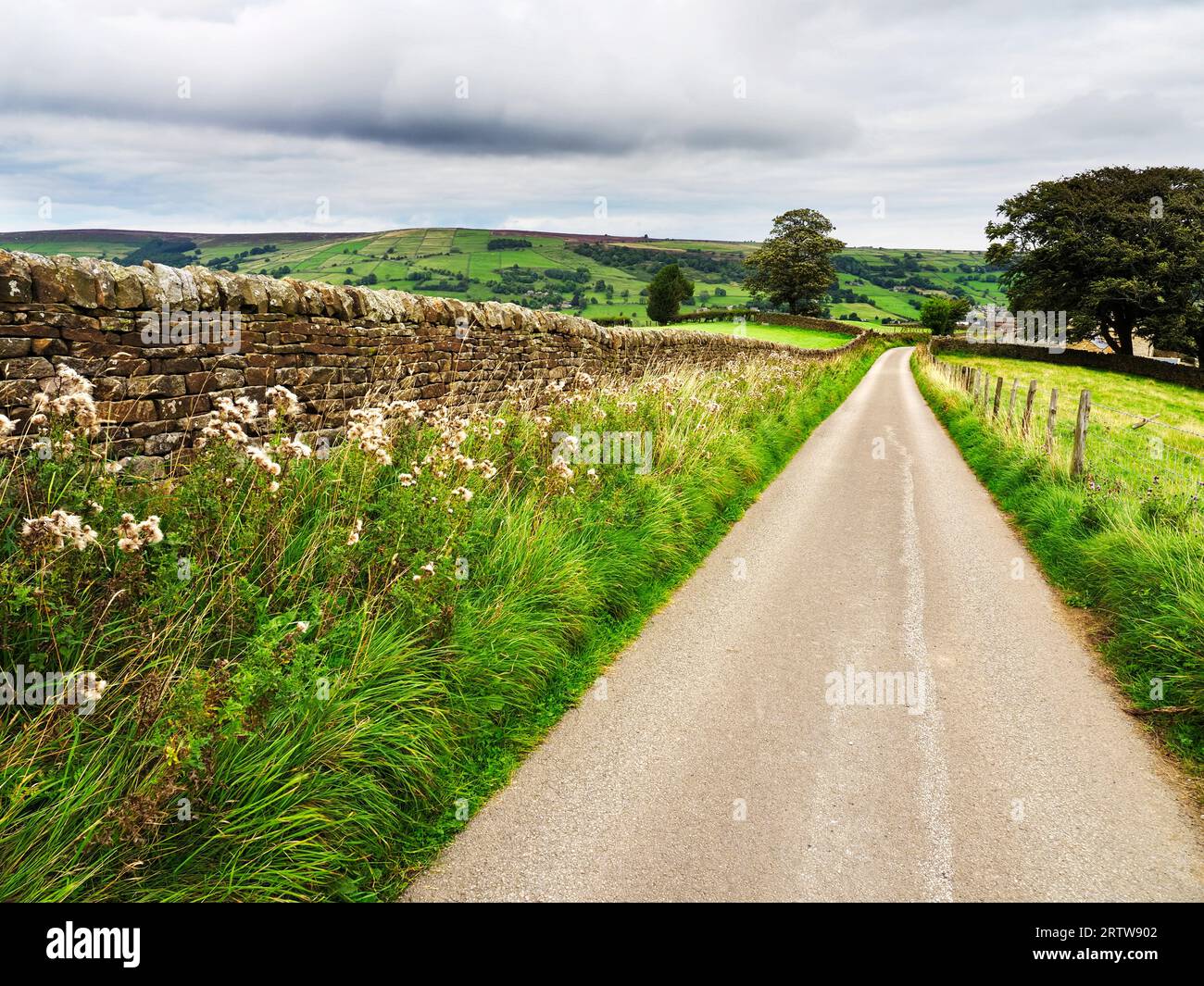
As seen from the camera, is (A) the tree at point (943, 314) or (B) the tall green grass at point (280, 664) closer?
(B) the tall green grass at point (280, 664)

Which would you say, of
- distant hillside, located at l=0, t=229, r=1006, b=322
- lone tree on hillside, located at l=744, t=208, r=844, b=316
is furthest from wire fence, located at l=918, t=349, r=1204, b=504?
lone tree on hillside, located at l=744, t=208, r=844, b=316

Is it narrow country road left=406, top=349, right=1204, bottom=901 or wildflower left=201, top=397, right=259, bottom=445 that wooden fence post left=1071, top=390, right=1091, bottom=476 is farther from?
wildflower left=201, top=397, right=259, bottom=445

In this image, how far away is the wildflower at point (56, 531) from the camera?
291cm

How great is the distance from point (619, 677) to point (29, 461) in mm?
3894

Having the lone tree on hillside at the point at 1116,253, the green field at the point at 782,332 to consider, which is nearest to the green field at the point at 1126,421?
the lone tree on hillside at the point at 1116,253

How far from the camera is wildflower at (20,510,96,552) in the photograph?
9.55ft

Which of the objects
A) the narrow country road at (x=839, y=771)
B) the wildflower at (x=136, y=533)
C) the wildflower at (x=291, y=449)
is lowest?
the narrow country road at (x=839, y=771)

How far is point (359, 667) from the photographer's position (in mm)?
3785

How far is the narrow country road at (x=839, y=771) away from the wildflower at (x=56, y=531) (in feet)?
7.02

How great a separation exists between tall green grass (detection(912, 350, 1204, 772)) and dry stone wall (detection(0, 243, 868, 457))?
7.34 m

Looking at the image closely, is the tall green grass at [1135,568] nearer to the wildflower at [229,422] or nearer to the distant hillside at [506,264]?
the wildflower at [229,422]

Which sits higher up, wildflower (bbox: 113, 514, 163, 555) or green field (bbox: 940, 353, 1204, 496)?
green field (bbox: 940, 353, 1204, 496)

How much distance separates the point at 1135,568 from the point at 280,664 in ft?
24.7
